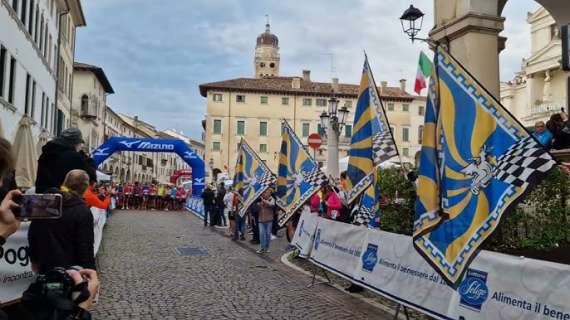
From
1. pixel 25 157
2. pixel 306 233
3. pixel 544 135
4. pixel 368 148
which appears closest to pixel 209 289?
pixel 306 233

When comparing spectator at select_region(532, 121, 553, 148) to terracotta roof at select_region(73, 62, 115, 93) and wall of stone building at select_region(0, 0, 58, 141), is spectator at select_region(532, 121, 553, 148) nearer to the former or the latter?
wall of stone building at select_region(0, 0, 58, 141)

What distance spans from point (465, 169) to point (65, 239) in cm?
353

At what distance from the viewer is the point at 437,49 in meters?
5.34

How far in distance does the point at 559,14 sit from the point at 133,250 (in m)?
11.8

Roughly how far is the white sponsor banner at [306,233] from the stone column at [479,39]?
4.04m

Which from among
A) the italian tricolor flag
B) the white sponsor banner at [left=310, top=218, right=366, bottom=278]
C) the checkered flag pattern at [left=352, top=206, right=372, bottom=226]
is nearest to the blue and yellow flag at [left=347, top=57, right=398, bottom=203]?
the checkered flag pattern at [left=352, top=206, right=372, bottom=226]

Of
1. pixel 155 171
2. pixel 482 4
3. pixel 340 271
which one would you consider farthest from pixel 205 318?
pixel 155 171

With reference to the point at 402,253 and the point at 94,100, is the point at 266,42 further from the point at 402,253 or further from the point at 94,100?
the point at 402,253

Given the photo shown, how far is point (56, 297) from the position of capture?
9.96 feet

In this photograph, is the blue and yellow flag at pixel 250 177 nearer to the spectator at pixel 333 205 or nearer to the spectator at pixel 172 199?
the spectator at pixel 333 205

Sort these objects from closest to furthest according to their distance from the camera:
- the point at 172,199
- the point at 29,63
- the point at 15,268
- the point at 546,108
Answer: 1. the point at 15,268
2. the point at 29,63
3. the point at 172,199
4. the point at 546,108

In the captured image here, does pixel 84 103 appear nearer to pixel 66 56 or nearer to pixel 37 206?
pixel 66 56

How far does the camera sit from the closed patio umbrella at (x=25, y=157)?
11.9 m

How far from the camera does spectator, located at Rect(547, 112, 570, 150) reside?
10.2 meters
